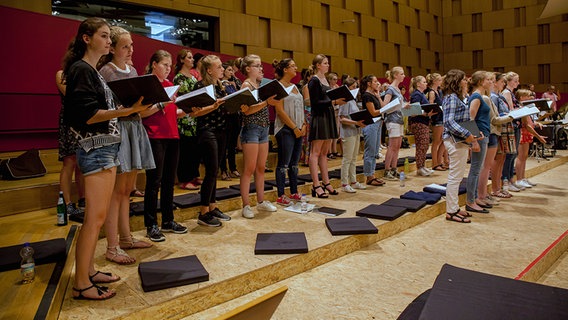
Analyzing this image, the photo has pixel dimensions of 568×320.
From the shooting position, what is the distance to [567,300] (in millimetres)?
1208

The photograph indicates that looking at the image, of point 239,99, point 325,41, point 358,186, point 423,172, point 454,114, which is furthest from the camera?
point 325,41

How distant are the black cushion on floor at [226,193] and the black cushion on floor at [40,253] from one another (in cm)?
145

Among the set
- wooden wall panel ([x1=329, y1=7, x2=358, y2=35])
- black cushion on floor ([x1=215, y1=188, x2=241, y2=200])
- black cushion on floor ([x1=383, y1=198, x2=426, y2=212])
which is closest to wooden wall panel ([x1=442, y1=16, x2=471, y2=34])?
wooden wall panel ([x1=329, y1=7, x2=358, y2=35])

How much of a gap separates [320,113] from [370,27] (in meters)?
6.63

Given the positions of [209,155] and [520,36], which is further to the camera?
[520,36]

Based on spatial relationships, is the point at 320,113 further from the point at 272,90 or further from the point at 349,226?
the point at 349,226

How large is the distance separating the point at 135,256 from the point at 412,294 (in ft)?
5.28

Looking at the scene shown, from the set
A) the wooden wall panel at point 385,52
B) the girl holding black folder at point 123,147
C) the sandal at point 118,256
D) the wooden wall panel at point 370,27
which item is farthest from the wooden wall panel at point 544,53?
the sandal at point 118,256

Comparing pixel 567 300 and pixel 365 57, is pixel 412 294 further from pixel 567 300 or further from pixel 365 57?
pixel 365 57

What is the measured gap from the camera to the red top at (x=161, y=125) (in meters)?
2.51

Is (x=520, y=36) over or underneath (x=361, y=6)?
underneath

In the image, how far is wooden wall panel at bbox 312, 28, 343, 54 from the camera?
826 cm

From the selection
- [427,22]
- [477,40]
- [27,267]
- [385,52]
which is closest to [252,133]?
[27,267]

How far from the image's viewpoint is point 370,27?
9.67 m
